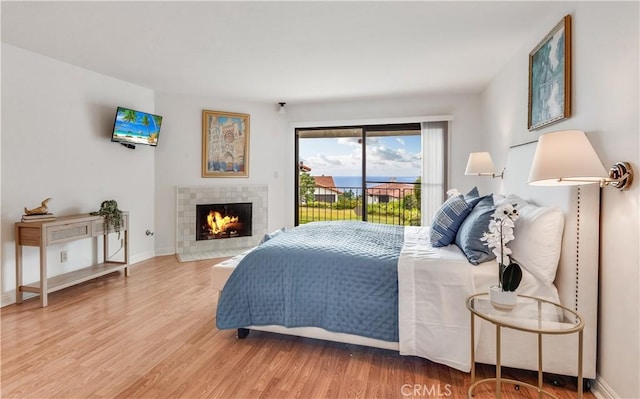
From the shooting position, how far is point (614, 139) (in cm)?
170

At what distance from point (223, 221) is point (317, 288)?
3.41m

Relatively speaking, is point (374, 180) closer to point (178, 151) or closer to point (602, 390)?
point (178, 151)

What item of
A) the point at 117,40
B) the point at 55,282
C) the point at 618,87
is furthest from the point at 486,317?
the point at 55,282

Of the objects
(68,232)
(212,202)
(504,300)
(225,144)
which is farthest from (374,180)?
(68,232)

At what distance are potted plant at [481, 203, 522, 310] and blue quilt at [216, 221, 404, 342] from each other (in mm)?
570

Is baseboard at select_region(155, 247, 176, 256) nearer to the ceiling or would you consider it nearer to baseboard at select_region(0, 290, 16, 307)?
baseboard at select_region(0, 290, 16, 307)

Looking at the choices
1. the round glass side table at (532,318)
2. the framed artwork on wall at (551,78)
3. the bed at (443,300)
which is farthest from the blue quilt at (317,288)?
the framed artwork on wall at (551,78)

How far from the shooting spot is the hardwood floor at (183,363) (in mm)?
1840

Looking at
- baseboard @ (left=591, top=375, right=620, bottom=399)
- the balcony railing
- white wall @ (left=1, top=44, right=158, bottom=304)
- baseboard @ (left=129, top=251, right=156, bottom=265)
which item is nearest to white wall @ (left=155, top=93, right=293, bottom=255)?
Answer: baseboard @ (left=129, top=251, right=156, bottom=265)

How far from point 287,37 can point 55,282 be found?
3095mm

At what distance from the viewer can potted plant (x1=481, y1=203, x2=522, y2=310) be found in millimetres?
1636

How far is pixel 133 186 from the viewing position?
14.7ft

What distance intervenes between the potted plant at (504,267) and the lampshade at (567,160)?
0.22m

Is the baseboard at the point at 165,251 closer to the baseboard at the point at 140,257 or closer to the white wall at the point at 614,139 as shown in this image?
the baseboard at the point at 140,257
